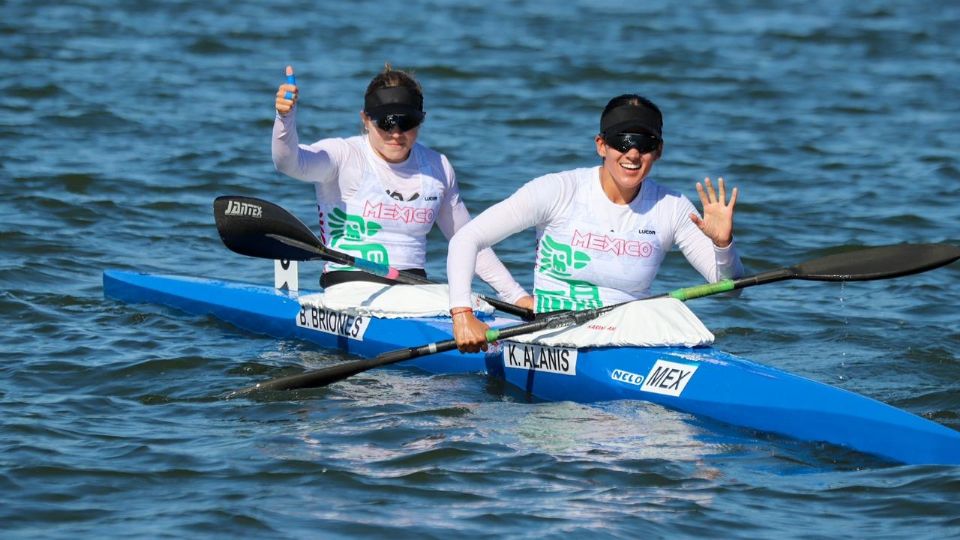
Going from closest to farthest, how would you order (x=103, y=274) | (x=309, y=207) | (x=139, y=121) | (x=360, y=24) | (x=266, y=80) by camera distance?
1. (x=103, y=274)
2. (x=309, y=207)
3. (x=139, y=121)
4. (x=266, y=80)
5. (x=360, y=24)

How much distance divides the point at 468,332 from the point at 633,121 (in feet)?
4.15

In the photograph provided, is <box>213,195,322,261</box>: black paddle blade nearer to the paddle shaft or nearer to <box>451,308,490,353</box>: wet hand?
the paddle shaft

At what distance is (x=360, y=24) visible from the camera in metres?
22.0

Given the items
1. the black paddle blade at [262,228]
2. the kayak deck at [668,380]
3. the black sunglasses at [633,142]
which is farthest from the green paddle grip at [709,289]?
the black paddle blade at [262,228]

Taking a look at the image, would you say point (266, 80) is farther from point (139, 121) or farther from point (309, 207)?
point (309, 207)

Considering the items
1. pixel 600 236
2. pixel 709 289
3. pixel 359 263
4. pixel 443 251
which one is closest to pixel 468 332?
pixel 600 236

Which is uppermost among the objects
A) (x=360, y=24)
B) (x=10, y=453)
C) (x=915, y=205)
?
(x=360, y=24)

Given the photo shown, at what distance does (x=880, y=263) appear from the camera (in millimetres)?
7223

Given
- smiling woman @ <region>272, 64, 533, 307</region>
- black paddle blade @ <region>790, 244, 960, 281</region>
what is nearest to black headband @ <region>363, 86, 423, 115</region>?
smiling woman @ <region>272, 64, 533, 307</region>

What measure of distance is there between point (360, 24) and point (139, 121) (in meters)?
7.37

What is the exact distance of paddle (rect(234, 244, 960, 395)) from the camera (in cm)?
714

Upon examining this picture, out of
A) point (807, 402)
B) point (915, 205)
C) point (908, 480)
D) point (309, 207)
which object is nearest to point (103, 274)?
point (309, 207)

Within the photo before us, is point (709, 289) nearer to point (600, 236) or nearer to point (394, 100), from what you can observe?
point (600, 236)

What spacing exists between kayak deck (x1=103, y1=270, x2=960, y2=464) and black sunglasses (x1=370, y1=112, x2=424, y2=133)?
3.49ft
